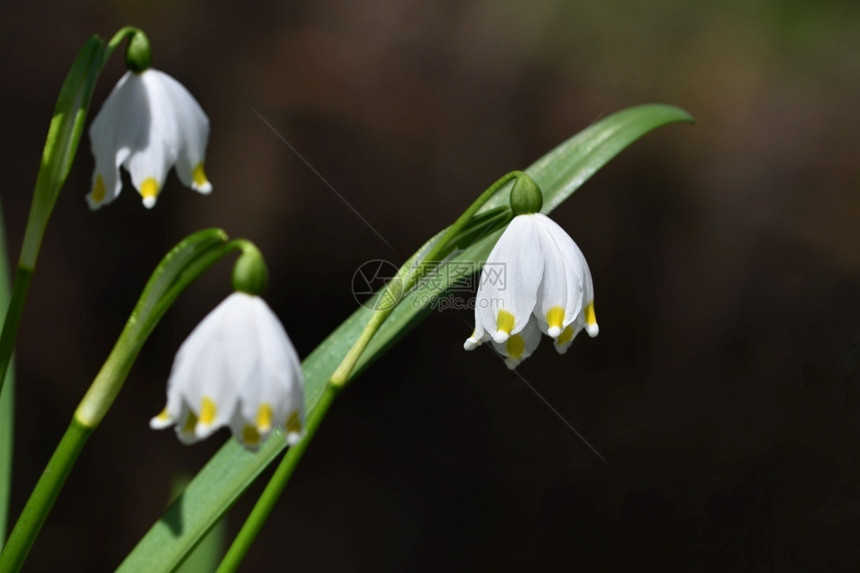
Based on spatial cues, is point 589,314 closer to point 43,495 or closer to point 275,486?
point 275,486

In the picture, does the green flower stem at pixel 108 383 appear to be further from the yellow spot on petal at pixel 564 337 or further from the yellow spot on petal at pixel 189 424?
the yellow spot on petal at pixel 564 337

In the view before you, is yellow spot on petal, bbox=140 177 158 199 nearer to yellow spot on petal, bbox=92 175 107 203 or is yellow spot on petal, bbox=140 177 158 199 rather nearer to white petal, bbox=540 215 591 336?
yellow spot on petal, bbox=92 175 107 203

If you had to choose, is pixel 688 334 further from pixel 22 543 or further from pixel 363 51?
pixel 22 543

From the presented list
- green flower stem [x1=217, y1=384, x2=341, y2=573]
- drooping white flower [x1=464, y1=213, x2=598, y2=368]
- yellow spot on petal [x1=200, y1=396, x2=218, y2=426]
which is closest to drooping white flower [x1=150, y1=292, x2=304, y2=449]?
yellow spot on petal [x1=200, y1=396, x2=218, y2=426]

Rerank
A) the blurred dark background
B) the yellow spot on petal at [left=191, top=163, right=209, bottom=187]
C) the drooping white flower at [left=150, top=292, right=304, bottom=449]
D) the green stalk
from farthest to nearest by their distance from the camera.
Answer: the blurred dark background < the yellow spot on petal at [left=191, top=163, right=209, bottom=187] < the green stalk < the drooping white flower at [left=150, top=292, right=304, bottom=449]

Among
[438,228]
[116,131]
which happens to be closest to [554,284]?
[116,131]

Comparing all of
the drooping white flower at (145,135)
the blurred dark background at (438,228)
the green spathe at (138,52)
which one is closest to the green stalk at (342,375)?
the drooping white flower at (145,135)
